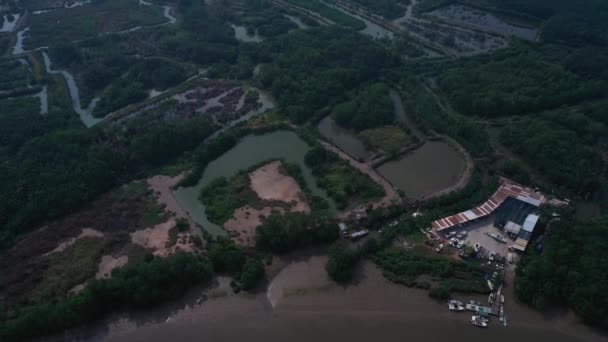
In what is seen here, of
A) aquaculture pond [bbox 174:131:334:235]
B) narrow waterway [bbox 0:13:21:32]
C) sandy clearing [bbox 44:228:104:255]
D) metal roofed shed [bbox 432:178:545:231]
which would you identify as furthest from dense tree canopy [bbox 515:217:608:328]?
narrow waterway [bbox 0:13:21:32]

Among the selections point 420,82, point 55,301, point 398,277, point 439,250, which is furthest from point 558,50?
point 55,301

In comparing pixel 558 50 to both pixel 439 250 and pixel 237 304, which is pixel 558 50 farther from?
pixel 237 304

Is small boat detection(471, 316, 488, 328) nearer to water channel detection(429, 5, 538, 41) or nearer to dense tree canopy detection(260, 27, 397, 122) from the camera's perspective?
dense tree canopy detection(260, 27, 397, 122)

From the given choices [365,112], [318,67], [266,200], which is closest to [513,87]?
[365,112]

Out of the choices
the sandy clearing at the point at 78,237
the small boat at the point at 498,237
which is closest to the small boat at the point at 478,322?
the small boat at the point at 498,237

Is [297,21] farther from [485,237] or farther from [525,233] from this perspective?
[525,233]
